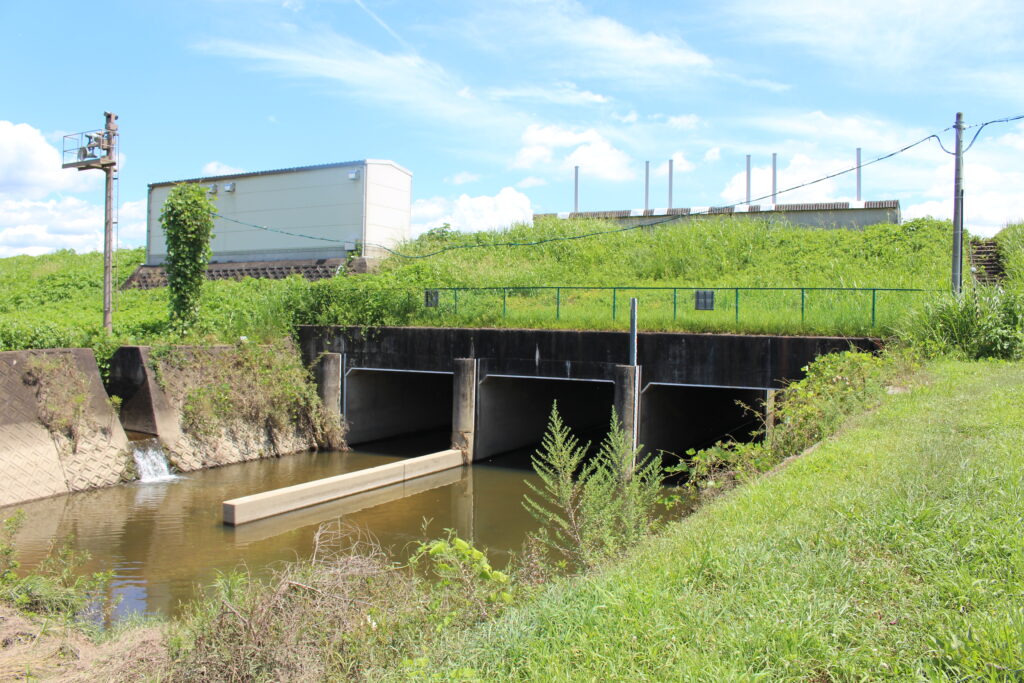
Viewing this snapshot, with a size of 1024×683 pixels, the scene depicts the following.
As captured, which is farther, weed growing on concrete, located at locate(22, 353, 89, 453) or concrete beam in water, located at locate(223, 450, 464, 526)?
Result: weed growing on concrete, located at locate(22, 353, 89, 453)

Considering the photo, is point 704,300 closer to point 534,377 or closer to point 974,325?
point 534,377

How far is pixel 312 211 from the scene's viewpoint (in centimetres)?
2870

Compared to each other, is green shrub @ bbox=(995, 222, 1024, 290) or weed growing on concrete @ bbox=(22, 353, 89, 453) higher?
green shrub @ bbox=(995, 222, 1024, 290)

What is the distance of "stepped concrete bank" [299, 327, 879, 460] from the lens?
1645 centimetres

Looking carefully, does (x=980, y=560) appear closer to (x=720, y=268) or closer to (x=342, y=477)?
(x=342, y=477)

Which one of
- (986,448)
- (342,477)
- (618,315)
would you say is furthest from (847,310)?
(342,477)

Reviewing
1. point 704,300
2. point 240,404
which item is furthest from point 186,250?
point 704,300

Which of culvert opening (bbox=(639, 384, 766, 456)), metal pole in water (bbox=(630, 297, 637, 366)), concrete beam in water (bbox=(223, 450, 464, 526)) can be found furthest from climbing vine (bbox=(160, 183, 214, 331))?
culvert opening (bbox=(639, 384, 766, 456))

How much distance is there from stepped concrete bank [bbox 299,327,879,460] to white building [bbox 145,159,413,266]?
7294 mm

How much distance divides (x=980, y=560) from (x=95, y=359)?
681 inches

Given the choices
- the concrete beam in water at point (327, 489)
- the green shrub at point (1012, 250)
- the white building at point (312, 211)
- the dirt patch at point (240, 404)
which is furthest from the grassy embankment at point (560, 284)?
the concrete beam in water at point (327, 489)

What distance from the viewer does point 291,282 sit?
2298 centimetres

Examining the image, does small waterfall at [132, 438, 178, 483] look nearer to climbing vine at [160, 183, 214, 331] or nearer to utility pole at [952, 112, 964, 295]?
climbing vine at [160, 183, 214, 331]

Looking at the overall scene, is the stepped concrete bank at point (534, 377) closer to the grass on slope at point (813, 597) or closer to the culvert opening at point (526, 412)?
the culvert opening at point (526, 412)
